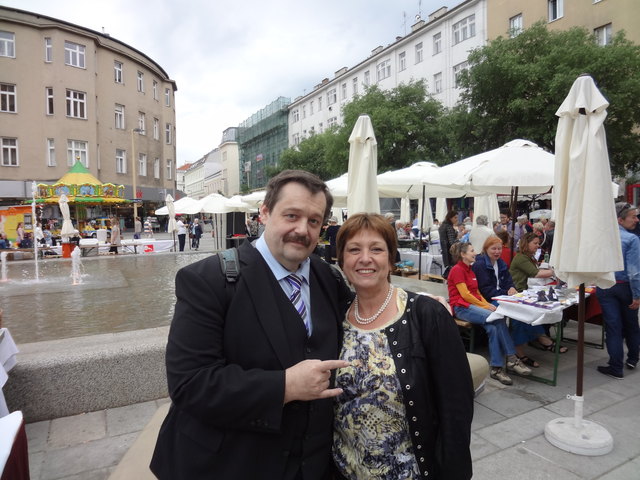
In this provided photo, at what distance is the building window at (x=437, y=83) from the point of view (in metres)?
34.2

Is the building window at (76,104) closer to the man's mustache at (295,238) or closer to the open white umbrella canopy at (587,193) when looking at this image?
the open white umbrella canopy at (587,193)

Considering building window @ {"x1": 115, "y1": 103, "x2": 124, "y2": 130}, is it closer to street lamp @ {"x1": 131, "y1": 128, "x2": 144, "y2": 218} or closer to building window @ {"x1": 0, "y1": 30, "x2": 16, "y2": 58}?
street lamp @ {"x1": 131, "y1": 128, "x2": 144, "y2": 218}

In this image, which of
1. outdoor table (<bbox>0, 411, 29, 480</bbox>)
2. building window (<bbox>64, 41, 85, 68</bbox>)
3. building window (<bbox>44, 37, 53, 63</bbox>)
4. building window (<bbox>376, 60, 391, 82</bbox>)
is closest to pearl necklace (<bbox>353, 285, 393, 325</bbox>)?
outdoor table (<bbox>0, 411, 29, 480</bbox>)

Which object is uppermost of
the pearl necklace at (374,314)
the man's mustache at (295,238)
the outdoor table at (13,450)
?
the man's mustache at (295,238)

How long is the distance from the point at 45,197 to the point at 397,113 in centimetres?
2163

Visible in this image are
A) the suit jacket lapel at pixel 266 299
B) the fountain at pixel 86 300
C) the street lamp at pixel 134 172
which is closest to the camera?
the suit jacket lapel at pixel 266 299

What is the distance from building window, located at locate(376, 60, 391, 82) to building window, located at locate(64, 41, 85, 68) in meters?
25.5

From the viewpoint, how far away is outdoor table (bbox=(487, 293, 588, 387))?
4500 mm

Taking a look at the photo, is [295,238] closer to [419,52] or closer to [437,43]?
[437,43]

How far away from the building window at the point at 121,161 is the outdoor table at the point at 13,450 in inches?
1415

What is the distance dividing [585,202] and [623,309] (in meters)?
2.10

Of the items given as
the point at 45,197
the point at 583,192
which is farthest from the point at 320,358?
the point at 45,197

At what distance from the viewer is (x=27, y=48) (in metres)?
29.2

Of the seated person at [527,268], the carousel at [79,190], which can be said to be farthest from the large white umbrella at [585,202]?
the carousel at [79,190]
